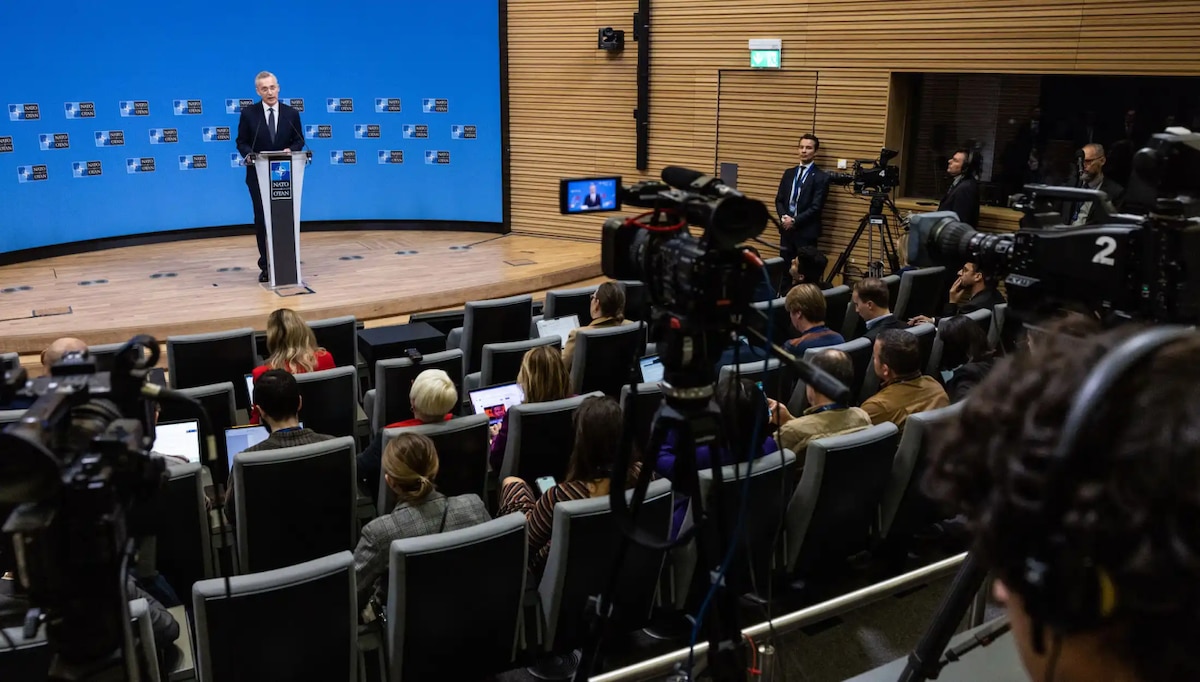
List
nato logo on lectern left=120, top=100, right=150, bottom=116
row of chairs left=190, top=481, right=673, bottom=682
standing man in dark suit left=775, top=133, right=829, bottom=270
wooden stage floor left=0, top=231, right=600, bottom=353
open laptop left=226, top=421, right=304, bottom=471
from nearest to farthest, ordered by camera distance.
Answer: row of chairs left=190, top=481, right=673, bottom=682
open laptop left=226, top=421, right=304, bottom=471
wooden stage floor left=0, top=231, right=600, bottom=353
standing man in dark suit left=775, top=133, right=829, bottom=270
nato logo on lectern left=120, top=100, right=150, bottom=116

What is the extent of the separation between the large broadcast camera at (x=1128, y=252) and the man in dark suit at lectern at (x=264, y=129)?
24.1ft

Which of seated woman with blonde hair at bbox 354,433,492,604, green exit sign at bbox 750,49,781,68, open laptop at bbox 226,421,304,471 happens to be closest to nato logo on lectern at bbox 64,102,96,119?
green exit sign at bbox 750,49,781,68

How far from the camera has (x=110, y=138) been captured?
10062mm

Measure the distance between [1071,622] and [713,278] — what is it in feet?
3.51

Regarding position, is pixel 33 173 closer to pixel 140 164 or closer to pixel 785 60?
pixel 140 164

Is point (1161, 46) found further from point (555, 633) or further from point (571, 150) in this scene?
point (555, 633)

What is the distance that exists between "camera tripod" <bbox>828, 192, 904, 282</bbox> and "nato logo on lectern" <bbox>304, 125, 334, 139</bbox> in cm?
610

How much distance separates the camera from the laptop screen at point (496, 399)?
455 cm

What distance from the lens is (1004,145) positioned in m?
8.66

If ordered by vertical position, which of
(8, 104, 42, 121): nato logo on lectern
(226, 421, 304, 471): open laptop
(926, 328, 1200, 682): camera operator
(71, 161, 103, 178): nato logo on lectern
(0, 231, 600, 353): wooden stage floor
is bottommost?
(0, 231, 600, 353): wooden stage floor

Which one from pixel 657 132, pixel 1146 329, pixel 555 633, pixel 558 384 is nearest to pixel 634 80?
pixel 657 132

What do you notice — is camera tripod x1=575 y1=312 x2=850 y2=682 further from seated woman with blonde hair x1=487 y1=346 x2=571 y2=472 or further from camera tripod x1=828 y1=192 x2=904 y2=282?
camera tripod x1=828 y1=192 x2=904 y2=282

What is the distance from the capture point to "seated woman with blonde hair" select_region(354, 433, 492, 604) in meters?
3.10

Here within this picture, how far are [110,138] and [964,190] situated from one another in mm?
8731
